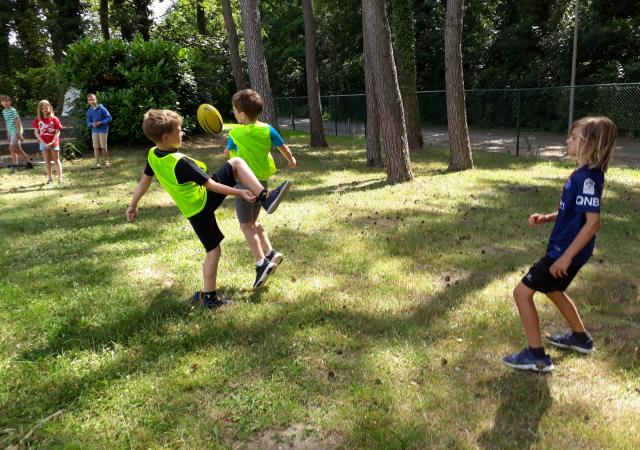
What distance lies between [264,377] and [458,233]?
423 cm

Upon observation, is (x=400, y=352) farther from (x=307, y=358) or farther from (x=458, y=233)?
(x=458, y=233)

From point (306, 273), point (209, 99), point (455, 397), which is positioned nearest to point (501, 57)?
point (209, 99)

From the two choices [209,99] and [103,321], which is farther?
[209,99]

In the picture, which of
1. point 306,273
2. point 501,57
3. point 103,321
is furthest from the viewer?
point 501,57

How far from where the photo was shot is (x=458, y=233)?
23.4 feet

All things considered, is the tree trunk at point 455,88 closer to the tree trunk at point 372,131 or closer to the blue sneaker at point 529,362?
the tree trunk at point 372,131

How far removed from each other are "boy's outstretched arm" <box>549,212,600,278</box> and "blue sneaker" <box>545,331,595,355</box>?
0.86m

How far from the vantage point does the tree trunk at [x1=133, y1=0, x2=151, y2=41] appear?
25750 mm

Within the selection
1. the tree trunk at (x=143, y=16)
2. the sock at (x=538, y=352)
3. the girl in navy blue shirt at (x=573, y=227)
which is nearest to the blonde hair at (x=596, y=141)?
the girl in navy blue shirt at (x=573, y=227)

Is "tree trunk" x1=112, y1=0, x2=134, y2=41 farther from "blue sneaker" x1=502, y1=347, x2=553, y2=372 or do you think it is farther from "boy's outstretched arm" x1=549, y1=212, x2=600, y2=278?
"boy's outstretched arm" x1=549, y1=212, x2=600, y2=278

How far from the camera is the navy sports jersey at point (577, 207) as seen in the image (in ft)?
10.5

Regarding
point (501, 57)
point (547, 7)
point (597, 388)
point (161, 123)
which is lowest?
point (597, 388)

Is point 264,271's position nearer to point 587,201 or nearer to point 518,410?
point 518,410

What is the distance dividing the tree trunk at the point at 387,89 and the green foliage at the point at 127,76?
28.7ft
